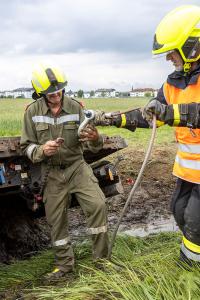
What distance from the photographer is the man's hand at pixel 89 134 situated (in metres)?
4.80

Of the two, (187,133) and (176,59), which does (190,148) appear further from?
(176,59)

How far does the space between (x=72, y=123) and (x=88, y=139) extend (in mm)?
260

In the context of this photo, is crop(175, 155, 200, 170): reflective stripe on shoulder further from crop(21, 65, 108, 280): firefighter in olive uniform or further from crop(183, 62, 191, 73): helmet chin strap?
crop(21, 65, 108, 280): firefighter in olive uniform

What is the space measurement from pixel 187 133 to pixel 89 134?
4.10ft

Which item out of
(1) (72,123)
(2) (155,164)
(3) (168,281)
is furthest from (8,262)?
(2) (155,164)

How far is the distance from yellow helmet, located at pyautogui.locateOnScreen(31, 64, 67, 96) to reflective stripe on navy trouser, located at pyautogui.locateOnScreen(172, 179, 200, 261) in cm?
169

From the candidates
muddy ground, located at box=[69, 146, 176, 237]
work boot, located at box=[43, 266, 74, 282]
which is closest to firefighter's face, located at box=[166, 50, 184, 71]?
work boot, located at box=[43, 266, 74, 282]

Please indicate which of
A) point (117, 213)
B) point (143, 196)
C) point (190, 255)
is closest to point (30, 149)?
point (190, 255)

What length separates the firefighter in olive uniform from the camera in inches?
198

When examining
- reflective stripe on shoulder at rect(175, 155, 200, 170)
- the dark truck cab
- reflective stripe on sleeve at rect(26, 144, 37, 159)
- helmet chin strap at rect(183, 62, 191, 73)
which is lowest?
the dark truck cab

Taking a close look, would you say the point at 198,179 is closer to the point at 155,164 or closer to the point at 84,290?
the point at 84,290

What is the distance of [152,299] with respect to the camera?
3.28 m

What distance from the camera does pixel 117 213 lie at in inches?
313

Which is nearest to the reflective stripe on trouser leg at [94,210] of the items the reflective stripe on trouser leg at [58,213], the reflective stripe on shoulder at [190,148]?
the reflective stripe on trouser leg at [58,213]
